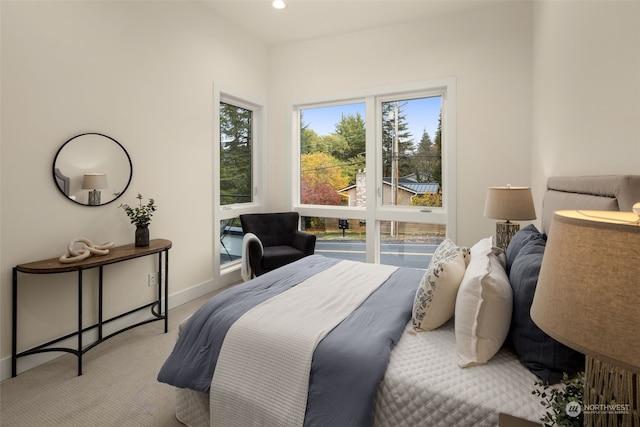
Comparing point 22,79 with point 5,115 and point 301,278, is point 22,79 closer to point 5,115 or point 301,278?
point 5,115

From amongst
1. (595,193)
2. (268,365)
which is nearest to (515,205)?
(595,193)

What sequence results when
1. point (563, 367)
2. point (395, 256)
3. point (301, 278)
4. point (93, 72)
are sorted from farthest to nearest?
point (395, 256), point (93, 72), point (301, 278), point (563, 367)

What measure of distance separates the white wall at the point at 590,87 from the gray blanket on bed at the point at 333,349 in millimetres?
1157

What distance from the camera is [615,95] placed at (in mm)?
1389

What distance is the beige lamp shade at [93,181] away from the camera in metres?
2.64

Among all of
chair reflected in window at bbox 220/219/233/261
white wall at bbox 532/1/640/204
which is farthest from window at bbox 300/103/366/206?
white wall at bbox 532/1/640/204

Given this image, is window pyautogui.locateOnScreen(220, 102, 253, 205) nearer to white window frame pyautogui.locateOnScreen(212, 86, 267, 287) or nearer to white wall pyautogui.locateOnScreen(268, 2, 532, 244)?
white window frame pyautogui.locateOnScreen(212, 86, 267, 287)

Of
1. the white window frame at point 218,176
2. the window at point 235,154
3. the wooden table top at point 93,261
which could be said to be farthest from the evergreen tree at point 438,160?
the wooden table top at point 93,261

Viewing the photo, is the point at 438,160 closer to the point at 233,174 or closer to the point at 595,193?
the point at 233,174

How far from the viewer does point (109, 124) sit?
2881 mm

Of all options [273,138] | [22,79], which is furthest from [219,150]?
[22,79]

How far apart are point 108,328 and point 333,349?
7.78ft

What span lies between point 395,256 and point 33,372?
357 cm

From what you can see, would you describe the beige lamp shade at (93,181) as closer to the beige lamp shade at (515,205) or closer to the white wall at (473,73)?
the white wall at (473,73)
